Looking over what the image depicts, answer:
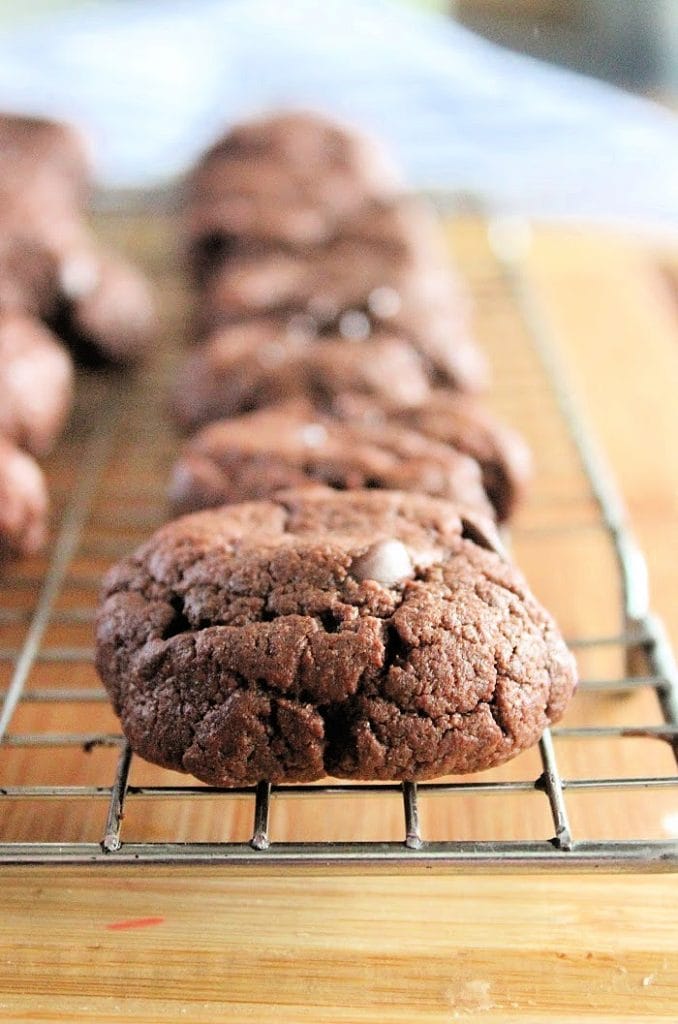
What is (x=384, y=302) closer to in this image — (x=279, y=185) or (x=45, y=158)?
(x=279, y=185)

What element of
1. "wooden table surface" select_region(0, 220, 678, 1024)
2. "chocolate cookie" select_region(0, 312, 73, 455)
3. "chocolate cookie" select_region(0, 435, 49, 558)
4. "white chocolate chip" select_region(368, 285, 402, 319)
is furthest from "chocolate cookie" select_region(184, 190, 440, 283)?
"wooden table surface" select_region(0, 220, 678, 1024)

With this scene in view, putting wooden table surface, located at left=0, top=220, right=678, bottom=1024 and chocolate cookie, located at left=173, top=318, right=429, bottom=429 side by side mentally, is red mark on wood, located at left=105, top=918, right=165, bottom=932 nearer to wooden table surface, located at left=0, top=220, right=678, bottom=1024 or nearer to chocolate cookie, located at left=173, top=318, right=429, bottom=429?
wooden table surface, located at left=0, top=220, right=678, bottom=1024

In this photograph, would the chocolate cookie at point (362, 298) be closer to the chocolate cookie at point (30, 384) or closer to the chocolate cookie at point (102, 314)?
the chocolate cookie at point (102, 314)

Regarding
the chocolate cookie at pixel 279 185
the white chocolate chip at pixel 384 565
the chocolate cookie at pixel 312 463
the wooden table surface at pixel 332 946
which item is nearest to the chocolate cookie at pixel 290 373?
the chocolate cookie at pixel 312 463

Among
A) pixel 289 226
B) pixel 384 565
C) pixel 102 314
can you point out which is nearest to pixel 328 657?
pixel 384 565

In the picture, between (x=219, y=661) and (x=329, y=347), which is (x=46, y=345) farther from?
(x=219, y=661)
